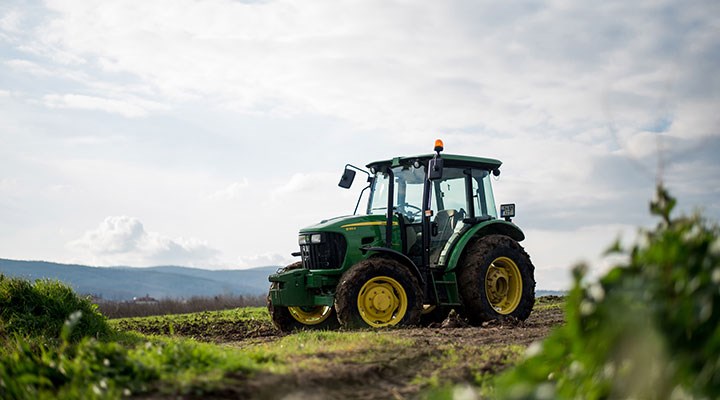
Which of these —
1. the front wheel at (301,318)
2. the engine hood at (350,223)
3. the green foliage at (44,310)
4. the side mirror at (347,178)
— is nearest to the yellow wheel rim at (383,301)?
the engine hood at (350,223)

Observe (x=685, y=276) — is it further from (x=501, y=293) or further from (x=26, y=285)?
(x=26, y=285)

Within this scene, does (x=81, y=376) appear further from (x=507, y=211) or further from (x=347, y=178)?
(x=507, y=211)

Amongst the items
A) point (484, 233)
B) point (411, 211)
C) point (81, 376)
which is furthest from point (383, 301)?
point (81, 376)

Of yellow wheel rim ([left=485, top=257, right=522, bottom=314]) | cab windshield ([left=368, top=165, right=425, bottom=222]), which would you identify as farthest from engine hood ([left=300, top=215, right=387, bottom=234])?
yellow wheel rim ([left=485, top=257, right=522, bottom=314])

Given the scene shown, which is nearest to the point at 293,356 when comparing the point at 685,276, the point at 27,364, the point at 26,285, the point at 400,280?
the point at 27,364

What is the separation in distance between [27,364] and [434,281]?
707 centimetres

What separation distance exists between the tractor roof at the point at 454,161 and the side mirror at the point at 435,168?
1.50ft

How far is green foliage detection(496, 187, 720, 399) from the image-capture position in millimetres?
3191

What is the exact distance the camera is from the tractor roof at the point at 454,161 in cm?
1174

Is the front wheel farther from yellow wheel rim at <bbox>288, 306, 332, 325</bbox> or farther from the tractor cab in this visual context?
the tractor cab

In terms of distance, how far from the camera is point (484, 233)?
12.3m

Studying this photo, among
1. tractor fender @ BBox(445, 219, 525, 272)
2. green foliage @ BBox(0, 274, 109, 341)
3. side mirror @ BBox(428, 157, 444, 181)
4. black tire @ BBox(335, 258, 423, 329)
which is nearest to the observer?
black tire @ BBox(335, 258, 423, 329)

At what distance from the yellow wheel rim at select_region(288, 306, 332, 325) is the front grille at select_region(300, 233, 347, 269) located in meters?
0.92

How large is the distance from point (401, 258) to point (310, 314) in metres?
2.15
